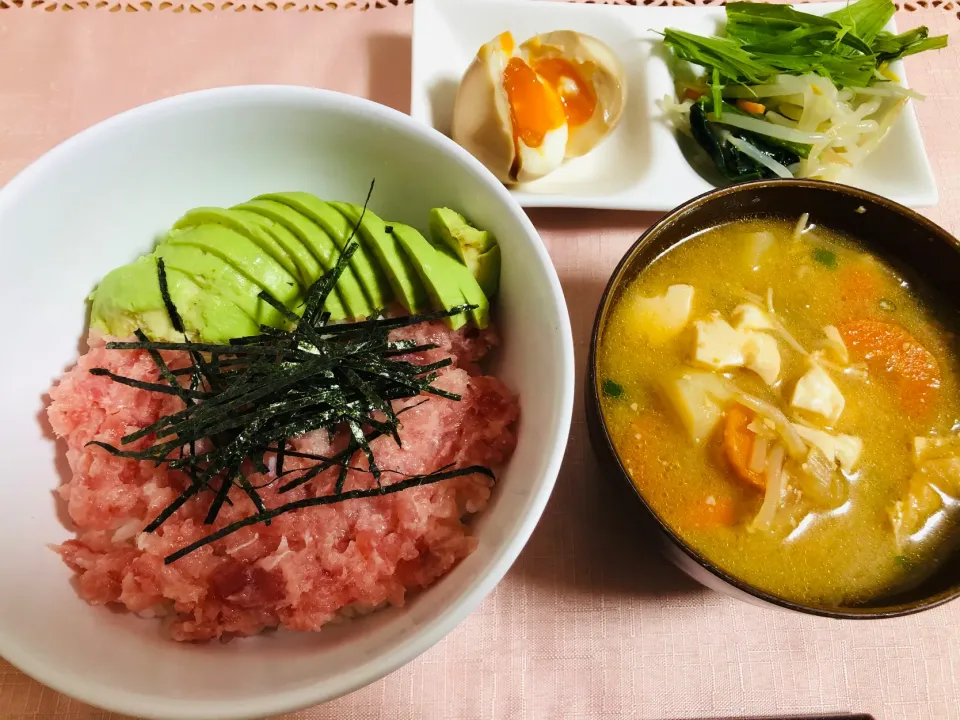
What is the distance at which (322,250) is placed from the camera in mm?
1313

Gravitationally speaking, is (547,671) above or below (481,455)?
below

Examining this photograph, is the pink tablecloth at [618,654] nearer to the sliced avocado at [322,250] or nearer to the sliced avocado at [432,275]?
the sliced avocado at [432,275]

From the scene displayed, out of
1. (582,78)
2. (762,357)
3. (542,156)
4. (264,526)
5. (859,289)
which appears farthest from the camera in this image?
(582,78)

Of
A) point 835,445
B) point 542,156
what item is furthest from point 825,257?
point 542,156

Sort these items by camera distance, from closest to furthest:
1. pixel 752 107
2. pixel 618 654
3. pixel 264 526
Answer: pixel 264 526 < pixel 618 654 < pixel 752 107

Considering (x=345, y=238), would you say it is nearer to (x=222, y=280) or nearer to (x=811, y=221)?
(x=222, y=280)

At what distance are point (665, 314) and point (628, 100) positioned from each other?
0.94m

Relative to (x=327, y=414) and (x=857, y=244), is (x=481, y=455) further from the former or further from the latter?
(x=857, y=244)

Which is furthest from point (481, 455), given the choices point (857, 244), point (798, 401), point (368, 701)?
point (857, 244)

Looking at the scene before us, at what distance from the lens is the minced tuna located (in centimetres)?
108

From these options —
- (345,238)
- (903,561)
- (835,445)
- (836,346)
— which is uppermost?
(345,238)

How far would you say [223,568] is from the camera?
1096 mm

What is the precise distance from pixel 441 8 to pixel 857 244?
145 centimetres

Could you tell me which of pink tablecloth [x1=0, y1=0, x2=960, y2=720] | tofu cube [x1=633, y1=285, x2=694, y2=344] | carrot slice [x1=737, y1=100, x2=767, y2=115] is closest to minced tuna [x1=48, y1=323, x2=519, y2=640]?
pink tablecloth [x1=0, y1=0, x2=960, y2=720]
